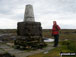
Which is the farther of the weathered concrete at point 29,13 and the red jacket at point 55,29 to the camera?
the weathered concrete at point 29,13

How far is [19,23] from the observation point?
12.4m

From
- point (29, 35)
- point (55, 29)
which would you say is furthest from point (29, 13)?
point (55, 29)

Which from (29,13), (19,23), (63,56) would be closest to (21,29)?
(19,23)

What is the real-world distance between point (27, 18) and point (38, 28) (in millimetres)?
1069

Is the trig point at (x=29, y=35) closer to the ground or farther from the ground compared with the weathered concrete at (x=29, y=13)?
closer to the ground

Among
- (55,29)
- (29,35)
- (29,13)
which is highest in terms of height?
(29,13)

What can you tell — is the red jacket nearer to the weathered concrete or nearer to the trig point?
the trig point

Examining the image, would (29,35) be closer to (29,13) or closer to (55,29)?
(29,13)

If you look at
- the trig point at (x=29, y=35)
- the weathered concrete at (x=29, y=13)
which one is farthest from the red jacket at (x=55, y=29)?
the weathered concrete at (x=29, y=13)

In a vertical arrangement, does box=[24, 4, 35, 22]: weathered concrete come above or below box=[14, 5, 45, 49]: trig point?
above

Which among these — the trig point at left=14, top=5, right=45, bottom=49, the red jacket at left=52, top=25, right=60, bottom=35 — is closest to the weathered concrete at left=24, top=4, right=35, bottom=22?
the trig point at left=14, top=5, right=45, bottom=49

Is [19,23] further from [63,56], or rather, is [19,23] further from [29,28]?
[63,56]

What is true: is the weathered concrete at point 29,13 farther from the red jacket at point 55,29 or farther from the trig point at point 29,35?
the red jacket at point 55,29

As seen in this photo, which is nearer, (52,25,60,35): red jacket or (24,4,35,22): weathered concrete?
(52,25,60,35): red jacket
